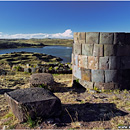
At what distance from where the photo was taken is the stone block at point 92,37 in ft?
22.5

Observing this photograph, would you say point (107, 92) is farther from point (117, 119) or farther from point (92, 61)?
point (117, 119)

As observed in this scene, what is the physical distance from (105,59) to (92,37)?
1.22 meters

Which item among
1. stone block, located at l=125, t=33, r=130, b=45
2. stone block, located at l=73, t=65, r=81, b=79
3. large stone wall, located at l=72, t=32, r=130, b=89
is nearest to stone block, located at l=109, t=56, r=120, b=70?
large stone wall, located at l=72, t=32, r=130, b=89

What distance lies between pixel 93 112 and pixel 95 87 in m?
2.57

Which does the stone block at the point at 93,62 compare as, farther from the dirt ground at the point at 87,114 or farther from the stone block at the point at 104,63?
the dirt ground at the point at 87,114

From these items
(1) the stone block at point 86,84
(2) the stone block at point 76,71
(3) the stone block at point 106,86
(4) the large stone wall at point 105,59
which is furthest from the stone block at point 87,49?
(3) the stone block at point 106,86

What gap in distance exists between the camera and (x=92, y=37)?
695cm

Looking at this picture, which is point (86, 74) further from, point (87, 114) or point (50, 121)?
point (50, 121)

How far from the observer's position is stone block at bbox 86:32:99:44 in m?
6.87

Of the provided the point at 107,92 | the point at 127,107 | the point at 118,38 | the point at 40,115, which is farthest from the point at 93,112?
the point at 118,38

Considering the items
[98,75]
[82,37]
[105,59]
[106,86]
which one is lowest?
[106,86]

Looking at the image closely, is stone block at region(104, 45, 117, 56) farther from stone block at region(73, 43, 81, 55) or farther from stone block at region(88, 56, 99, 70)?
stone block at region(73, 43, 81, 55)

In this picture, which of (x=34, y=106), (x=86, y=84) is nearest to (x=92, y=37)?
(x=86, y=84)

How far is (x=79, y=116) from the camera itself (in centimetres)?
445
